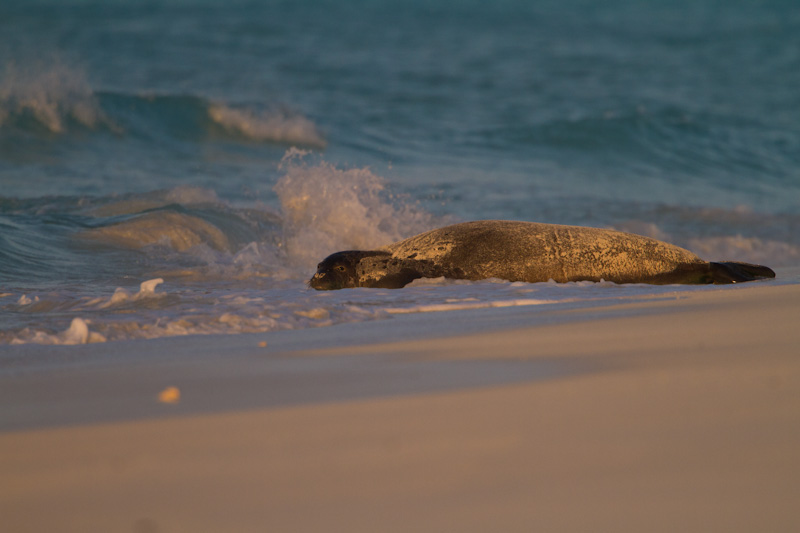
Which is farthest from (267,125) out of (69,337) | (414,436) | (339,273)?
(414,436)

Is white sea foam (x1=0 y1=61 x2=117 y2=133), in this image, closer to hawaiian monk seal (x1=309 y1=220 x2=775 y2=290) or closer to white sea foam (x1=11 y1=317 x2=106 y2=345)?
hawaiian monk seal (x1=309 y1=220 x2=775 y2=290)

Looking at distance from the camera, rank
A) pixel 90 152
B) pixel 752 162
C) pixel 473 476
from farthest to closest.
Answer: pixel 752 162
pixel 90 152
pixel 473 476

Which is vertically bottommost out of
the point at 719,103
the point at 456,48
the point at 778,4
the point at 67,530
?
the point at 67,530

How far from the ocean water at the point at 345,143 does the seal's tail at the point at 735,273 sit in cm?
71

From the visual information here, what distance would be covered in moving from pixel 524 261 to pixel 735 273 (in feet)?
4.26

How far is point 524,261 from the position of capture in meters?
4.67

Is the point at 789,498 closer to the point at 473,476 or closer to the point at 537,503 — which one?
the point at 537,503

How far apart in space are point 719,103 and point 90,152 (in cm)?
1426

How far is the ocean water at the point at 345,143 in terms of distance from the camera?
462 cm

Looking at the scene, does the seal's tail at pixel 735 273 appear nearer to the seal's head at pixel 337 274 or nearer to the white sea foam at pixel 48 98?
the seal's head at pixel 337 274

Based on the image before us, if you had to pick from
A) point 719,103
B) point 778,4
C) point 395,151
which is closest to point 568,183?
point 395,151

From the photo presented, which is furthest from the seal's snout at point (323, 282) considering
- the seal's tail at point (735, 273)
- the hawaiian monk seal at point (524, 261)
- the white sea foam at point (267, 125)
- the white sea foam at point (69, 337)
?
the white sea foam at point (267, 125)

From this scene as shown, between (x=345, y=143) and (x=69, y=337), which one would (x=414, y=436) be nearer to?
(x=69, y=337)

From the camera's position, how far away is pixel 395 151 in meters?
12.8
